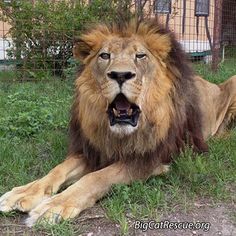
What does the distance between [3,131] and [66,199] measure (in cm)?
180

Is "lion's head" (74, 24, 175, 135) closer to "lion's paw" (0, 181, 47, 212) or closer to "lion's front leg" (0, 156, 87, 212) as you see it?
"lion's front leg" (0, 156, 87, 212)

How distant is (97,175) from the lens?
2.93m

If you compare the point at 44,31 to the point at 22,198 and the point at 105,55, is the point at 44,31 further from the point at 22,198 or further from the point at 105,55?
the point at 22,198

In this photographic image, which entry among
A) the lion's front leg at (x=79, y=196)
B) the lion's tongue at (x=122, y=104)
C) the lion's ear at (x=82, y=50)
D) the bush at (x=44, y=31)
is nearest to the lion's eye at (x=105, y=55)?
the lion's ear at (x=82, y=50)

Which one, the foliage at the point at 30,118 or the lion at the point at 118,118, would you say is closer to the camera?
the lion at the point at 118,118

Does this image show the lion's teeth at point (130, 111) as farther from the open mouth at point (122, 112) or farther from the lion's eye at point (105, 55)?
the lion's eye at point (105, 55)

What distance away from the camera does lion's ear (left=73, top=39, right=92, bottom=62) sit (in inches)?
124

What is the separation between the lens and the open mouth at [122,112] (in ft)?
9.21

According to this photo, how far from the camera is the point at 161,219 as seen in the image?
267cm

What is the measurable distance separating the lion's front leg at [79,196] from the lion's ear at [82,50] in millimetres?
731

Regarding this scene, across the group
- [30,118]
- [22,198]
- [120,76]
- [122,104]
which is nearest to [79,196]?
[22,198]

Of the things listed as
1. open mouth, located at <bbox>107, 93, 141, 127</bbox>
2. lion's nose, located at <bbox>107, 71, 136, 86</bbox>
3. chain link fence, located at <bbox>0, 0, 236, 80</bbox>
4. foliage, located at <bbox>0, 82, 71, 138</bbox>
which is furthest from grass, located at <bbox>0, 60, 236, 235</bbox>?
chain link fence, located at <bbox>0, 0, 236, 80</bbox>

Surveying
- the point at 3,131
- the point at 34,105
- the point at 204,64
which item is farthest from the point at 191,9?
the point at 3,131

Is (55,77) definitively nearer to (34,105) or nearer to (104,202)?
(34,105)
